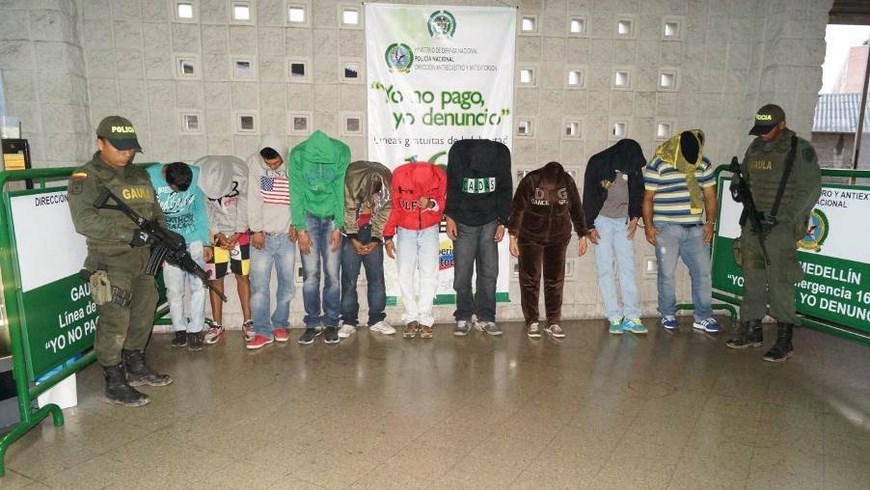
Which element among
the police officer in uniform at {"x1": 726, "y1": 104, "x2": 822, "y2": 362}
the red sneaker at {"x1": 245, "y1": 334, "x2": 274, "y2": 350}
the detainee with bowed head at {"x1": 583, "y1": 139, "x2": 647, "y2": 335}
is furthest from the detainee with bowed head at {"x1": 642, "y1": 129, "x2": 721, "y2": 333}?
the red sneaker at {"x1": 245, "y1": 334, "x2": 274, "y2": 350}

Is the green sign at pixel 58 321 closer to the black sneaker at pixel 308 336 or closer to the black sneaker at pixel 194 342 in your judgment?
the black sneaker at pixel 194 342

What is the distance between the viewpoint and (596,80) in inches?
208

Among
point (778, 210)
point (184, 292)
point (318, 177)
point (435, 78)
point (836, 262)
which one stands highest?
point (435, 78)

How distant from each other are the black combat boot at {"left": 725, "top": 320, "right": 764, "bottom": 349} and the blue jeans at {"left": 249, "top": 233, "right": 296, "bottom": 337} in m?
3.83

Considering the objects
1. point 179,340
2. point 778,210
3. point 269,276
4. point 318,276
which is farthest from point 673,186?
point 179,340

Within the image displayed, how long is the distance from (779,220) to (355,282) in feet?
11.5

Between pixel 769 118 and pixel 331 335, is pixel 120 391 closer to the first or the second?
pixel 331 335

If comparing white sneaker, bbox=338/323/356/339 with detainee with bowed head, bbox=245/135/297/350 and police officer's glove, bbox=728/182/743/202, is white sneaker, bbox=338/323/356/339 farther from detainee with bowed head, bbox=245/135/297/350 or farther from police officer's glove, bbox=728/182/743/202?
police officer's glove, bbox=728/182/743/202

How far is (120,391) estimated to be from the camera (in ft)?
11.8

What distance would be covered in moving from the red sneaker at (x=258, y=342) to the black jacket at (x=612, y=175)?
3.03m

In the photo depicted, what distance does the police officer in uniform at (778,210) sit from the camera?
428 centimetres

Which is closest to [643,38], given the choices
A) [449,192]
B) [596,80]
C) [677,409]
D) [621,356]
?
[596,80]

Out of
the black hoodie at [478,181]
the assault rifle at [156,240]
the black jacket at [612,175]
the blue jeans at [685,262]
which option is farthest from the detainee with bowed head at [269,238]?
the blue jeans at [685,262]

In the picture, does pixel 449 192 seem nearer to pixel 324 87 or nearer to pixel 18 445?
pixel 324 87
